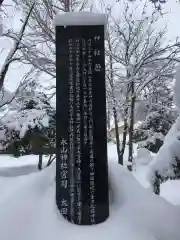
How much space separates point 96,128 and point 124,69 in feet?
27.5

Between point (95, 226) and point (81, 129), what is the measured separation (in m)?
0.87

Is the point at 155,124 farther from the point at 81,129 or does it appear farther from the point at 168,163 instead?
the point at 81,129

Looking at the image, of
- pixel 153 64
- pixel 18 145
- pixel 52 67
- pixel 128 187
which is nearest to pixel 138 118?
pixel 153 64

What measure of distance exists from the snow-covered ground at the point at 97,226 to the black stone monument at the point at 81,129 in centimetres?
12

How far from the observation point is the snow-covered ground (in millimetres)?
2766

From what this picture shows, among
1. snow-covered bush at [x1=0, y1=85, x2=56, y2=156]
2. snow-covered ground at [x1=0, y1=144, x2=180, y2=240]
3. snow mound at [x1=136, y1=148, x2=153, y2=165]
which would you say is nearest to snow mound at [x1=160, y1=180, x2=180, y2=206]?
snow mound at [x1=136, y1=148, x2=153, y2=165]

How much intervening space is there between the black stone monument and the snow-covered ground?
0.12 m

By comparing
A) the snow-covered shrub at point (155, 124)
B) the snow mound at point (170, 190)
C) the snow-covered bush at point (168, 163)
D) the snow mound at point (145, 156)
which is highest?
the snow-covered bush at point (168, 163)

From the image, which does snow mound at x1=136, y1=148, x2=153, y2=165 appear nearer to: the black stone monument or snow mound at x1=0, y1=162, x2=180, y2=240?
snow mound at x1=0, y1=162, x2=180, y2=240

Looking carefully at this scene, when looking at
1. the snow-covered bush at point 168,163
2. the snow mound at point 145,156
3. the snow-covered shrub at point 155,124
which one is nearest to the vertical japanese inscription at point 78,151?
the snow-covered bush at point 168,163

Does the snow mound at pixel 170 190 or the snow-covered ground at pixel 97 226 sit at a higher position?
the snow-covered ground at pixel 97 226

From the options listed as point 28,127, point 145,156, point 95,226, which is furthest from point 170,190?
point 95,226

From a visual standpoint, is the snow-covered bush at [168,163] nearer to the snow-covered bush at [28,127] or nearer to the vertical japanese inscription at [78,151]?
the vertical japanese inscription at [78,151]

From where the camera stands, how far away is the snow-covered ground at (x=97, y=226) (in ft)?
9.07
